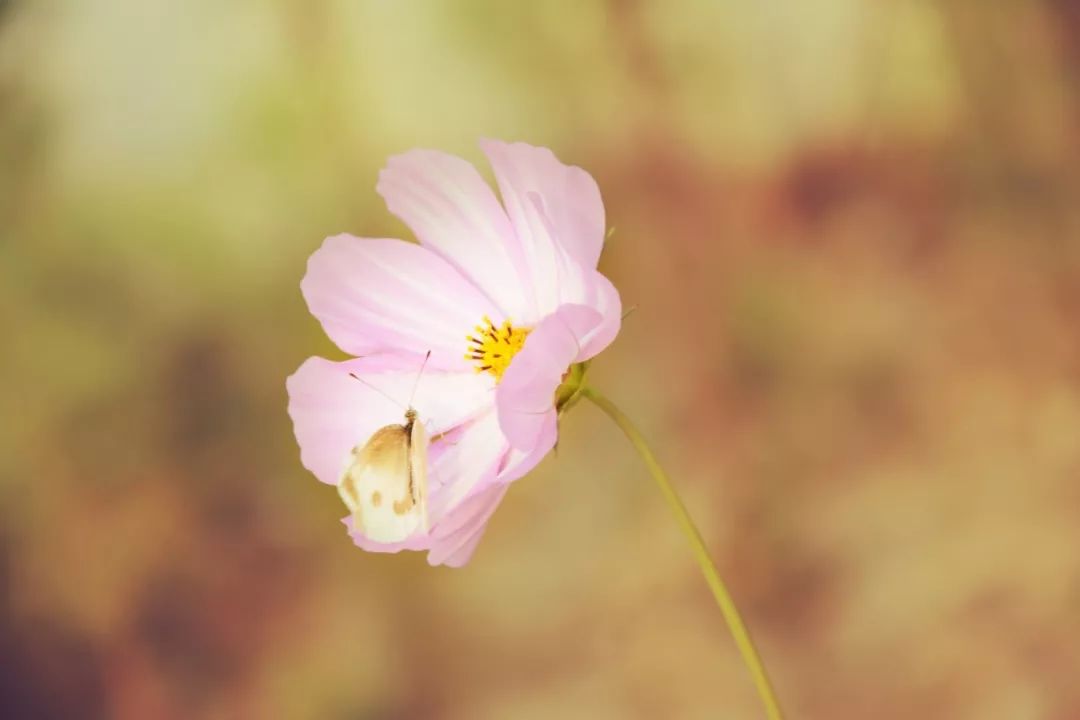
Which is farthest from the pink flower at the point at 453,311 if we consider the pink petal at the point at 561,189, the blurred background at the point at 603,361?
the blurred background at the point at 603,361

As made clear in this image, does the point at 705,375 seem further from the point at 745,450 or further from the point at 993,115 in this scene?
the point at 993,115

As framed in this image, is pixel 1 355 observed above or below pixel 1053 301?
above

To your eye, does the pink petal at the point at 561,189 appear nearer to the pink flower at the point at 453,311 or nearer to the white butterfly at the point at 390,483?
the pink flower at the point at 453,311

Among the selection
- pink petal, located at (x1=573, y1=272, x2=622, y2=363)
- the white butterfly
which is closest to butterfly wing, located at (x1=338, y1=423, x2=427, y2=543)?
the white butterfly

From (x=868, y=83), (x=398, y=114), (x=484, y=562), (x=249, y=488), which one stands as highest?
(x=398, y=114)

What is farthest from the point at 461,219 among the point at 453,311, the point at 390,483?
the point at 390,483

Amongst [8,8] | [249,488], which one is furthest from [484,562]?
[8,8]

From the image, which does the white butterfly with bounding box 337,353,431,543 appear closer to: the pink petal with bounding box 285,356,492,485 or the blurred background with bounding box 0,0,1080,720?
the pink petal with bounding box 285,356,492,485
